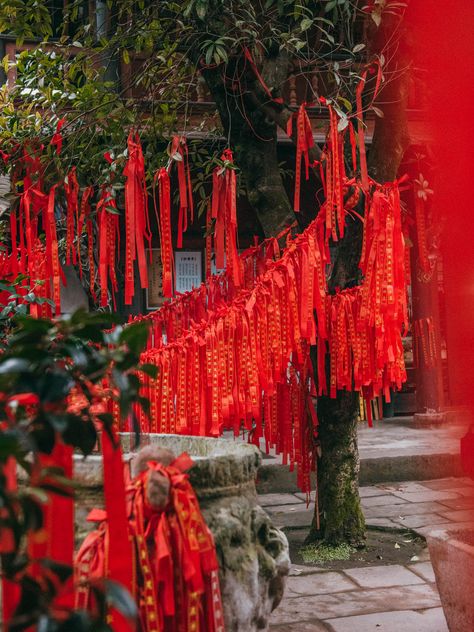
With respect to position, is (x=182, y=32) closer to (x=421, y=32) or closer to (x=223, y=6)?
(x=223, y=6)

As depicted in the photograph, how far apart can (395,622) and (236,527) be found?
214 cm

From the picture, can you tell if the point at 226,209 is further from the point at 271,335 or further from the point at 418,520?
the point at 418,520

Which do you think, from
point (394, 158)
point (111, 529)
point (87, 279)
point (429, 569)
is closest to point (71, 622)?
point (111, 529)

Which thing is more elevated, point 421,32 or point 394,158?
point 394,158

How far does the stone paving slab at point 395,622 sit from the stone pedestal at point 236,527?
1659mm

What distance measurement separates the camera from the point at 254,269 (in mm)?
5949

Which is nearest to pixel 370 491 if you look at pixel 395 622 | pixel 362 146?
pixel 395 622

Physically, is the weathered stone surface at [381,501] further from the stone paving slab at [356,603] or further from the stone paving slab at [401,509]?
the stone paving slab at [356,603]

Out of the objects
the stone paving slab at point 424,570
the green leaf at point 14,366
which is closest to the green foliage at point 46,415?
the green leaf at point 14,366

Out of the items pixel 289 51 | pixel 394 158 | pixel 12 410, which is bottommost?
pixel 12 410

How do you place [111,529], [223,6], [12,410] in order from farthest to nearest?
[223,6] < [111,529] < [12,410]

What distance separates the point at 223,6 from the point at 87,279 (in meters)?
4.05

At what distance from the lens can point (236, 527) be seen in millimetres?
2684

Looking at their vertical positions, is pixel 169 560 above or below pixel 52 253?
below
